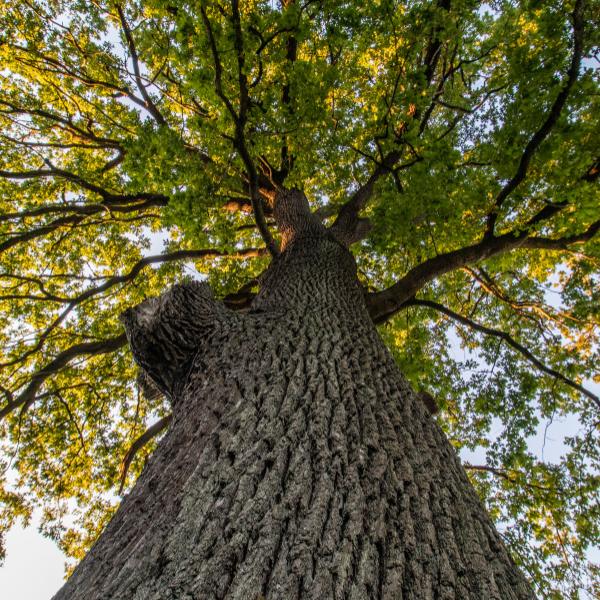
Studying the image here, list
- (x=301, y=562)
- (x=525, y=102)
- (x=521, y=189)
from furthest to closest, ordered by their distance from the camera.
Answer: (x=521, y=189) → (x=525, y=102) → (x=301, y=562)

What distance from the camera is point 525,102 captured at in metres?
4.73

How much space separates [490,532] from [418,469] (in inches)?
14.6

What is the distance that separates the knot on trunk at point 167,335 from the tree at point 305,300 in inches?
0.8

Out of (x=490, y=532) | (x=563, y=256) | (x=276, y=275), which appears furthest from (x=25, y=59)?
(x=563, y=256)

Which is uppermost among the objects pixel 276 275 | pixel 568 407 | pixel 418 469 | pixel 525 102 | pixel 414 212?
pixel 525 102

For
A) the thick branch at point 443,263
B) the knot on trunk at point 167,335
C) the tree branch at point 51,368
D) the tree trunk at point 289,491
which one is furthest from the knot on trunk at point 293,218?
the tree trunk at point 289,491

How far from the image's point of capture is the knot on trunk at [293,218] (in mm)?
5909

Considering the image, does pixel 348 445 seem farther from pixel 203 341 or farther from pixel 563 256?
pixel 563 256

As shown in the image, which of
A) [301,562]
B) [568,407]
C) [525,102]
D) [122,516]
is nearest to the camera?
[301,562]

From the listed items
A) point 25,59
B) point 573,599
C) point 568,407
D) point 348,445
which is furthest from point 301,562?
point 25,59

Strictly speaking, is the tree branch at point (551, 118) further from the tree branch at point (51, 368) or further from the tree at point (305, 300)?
the tree branch at point (51, 368)

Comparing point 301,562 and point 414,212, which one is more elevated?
point 414,212

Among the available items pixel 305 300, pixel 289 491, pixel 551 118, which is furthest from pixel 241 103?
pixel 289 491

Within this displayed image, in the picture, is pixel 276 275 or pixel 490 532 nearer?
pixel 490 532
